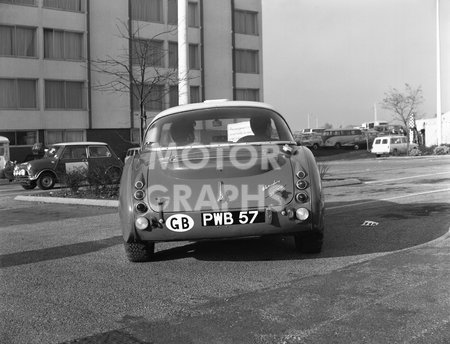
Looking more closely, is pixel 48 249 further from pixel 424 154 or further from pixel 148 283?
pixel 424 154

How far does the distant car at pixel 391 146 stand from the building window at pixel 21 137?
25025mm

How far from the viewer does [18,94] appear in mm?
31172

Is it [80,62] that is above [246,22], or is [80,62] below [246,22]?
below

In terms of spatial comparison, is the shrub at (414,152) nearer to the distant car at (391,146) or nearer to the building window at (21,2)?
the distant car at (391,146)

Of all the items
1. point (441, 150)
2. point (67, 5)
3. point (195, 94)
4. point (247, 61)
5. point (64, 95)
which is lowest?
point (441, 150)

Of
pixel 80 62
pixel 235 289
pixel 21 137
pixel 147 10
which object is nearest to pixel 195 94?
pixel 147 10

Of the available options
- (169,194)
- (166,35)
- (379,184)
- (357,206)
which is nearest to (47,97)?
(166,35)

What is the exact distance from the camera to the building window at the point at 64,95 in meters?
32.3

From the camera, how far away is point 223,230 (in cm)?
473

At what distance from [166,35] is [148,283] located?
3352cm

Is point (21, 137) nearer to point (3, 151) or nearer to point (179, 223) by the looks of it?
point (3, 151)

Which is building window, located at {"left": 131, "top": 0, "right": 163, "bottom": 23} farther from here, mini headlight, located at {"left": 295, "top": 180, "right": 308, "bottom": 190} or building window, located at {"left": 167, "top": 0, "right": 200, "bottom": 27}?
mini headlight, located at {"left": 295, "top": 180, "right": 308, "bottom": 190}

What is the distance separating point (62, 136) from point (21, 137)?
8.41 ft

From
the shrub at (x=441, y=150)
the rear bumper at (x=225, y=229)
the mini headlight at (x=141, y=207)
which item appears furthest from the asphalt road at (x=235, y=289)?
the shrub at (x=441, y=150)
